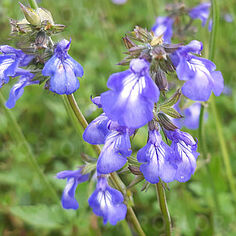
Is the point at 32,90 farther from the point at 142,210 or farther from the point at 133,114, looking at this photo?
the point at 133,114

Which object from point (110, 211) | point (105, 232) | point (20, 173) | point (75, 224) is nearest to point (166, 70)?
point (110, 211)

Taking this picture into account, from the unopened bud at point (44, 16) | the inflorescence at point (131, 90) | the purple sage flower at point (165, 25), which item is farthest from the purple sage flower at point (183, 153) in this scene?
the purple sage flower at point (165, 25)

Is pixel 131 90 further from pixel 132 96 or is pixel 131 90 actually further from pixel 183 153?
pixel 183 153

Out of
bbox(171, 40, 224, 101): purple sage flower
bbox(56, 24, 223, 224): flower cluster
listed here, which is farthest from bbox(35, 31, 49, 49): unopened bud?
bbox(171, 40, 224, 101): purple sage flower

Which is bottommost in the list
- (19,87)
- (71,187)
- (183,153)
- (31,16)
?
(71,187)

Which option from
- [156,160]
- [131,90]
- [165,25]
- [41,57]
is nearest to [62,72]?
[41,57]
